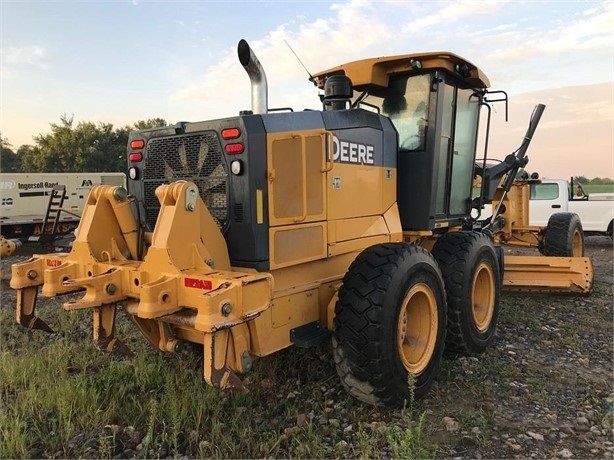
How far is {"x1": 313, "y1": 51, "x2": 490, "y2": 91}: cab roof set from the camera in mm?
4668

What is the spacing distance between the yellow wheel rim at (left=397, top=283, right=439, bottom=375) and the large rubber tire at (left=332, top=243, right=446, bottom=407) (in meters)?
0.02

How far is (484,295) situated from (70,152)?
1426 inches

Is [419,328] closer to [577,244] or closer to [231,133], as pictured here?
[231,133]

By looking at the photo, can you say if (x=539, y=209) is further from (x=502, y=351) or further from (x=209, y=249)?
(x=209, y=249)

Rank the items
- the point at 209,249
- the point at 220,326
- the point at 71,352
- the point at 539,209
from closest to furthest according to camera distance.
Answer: the point at 220,326, the point at 209,249, the point at 71,352, the point at 539,209

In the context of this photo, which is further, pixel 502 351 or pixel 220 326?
pixel 502 351

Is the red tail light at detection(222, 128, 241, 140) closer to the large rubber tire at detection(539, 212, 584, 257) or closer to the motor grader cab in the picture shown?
the motor grader cab

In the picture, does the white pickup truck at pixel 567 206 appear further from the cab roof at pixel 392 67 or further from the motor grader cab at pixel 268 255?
the motor grader cab at pixel 268 255

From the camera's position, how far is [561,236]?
8.41 meters

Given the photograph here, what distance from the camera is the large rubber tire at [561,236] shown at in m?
8.37

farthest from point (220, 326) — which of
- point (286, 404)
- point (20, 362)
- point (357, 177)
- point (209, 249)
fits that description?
point (20, 362)

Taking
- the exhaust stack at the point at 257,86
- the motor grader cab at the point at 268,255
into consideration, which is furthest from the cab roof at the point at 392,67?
A: the exhaust stack at the point at 257,86

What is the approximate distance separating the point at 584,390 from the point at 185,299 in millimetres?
3276

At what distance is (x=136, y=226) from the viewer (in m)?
3.91
